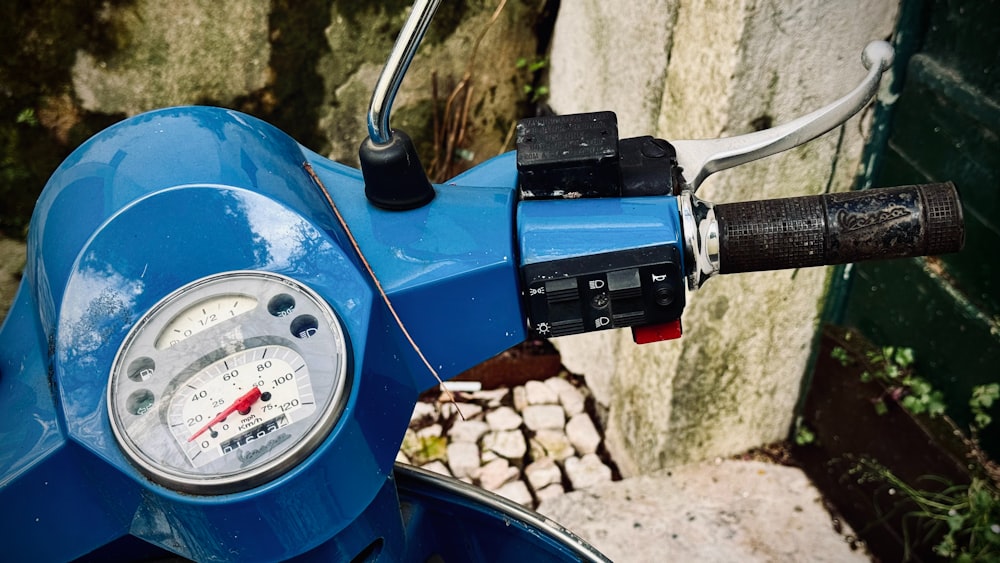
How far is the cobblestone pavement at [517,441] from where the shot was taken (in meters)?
2.58

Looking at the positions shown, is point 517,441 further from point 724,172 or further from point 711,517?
point 724,172

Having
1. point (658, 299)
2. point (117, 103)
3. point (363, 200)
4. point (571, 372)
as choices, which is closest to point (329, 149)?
point (117, 103)

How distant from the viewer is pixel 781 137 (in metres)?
0.97

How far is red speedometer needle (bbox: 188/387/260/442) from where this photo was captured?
819 millimetres

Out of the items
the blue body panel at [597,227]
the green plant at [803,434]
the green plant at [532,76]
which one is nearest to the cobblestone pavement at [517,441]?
the green plant at [803,434]

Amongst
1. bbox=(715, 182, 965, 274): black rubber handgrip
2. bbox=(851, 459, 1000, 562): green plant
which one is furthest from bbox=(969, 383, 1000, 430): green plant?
bbox=(715, 182, 965, 274): black rubber handgrip

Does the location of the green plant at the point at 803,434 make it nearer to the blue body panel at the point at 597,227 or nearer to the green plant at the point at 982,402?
the green plant at the point at 982,402

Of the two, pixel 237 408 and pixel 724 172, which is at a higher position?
pixel 237 408

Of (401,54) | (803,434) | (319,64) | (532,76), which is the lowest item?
(803,434)

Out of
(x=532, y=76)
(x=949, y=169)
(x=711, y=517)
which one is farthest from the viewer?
(x=532, y=76)

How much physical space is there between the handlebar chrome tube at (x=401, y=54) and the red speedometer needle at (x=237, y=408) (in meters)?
0.34

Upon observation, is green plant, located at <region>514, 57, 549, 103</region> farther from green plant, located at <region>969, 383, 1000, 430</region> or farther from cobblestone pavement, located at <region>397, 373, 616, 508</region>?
green plant, located at <region>969, 383, 1000, 430</region>

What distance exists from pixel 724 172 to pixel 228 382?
4.11ft

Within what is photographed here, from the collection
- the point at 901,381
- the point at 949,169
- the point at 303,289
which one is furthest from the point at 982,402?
the point at 303,289
